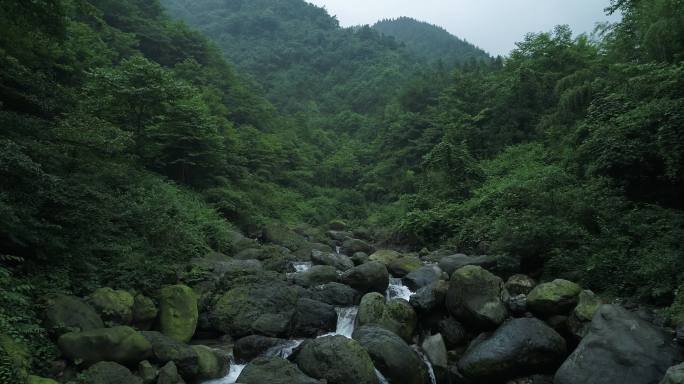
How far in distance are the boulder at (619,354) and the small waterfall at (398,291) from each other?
6085mm

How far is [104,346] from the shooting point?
298 inches

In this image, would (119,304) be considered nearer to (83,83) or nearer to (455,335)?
(455,335)

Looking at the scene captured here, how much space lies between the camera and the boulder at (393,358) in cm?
884

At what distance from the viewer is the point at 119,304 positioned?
894cm

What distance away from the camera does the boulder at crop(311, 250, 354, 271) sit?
17.1 meters

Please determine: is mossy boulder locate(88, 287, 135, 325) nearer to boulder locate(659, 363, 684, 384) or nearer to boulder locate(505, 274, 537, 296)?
boulder locate(505, 274, 537, 296)

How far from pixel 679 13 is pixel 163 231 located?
17.1 meters

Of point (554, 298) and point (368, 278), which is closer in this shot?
Answer: point (554, 298)

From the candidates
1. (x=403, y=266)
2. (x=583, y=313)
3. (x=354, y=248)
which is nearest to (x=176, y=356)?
(x=583, y=313)

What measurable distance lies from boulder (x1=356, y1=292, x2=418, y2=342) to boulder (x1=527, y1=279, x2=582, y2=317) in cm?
293

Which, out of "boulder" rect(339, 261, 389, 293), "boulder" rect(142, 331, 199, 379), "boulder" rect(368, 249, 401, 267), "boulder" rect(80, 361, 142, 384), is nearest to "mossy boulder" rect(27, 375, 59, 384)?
"boulder" rect(80, 361, 142, 384)

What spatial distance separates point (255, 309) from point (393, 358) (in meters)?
4.11

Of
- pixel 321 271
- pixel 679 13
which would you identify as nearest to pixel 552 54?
pixel 679 13

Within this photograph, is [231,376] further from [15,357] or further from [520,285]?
[520,285]
